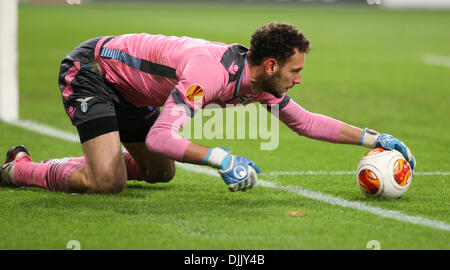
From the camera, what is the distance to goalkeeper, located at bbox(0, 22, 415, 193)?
16.7ft

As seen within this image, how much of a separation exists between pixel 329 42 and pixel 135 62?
17.7 meters

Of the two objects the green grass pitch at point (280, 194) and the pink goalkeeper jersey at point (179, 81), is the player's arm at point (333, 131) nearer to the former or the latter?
the pink goalkeeper jersey at point (179, 81)

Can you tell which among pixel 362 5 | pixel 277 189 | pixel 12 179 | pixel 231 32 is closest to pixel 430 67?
pixel 231 32

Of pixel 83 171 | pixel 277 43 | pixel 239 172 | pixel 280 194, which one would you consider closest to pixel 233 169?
pixel 239 172

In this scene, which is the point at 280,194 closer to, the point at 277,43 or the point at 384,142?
the point at 384,142

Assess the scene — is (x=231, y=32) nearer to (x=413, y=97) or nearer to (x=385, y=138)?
(x=413, y=97)

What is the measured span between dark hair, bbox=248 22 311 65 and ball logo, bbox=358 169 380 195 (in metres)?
1.13

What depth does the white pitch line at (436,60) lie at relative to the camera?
1778 centimetres

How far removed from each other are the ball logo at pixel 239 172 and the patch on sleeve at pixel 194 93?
1.76ft

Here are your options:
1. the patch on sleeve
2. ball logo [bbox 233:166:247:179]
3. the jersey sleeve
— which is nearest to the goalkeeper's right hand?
ball logo [bbox 233:166:247:179]

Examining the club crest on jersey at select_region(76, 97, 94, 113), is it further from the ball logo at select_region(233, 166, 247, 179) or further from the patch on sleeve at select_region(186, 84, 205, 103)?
the ball logo at select_region(233, 166, 247, 179)

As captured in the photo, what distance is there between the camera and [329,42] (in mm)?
22906

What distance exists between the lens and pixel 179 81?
5.17m

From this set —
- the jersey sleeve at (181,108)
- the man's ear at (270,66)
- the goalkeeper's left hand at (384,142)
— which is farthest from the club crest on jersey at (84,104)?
the goalkeeper's left hand at (384,142)
